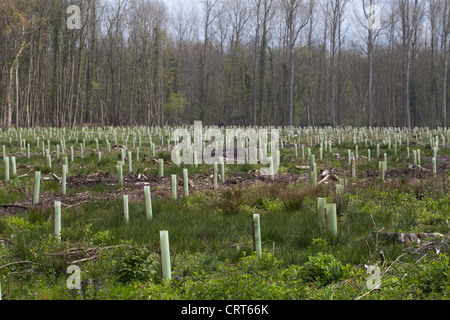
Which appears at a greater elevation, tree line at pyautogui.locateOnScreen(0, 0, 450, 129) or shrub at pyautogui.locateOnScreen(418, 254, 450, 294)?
tree line at pyautogui.locateOnScreen(0, 0, 450, 129)

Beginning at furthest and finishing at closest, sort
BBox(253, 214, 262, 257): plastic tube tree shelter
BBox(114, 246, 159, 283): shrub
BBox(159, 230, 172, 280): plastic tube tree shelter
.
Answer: BBox(253, 214, 262, 257): plastic tube tree shelter
BBox(114, 246, 159, 283): shrub
BBox(159, 230, 172, 280): plastic tube tree shelter

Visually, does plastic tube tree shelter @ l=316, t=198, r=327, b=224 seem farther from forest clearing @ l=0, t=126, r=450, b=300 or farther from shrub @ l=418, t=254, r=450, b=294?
shrub @ l=418, t=254, r=450, b=294

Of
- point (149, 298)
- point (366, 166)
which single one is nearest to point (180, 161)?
point (366, 166)

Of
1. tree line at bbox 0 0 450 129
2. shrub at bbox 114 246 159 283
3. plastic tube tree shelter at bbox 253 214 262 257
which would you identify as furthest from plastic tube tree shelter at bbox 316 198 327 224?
tree line at bbox 0 0 450 129

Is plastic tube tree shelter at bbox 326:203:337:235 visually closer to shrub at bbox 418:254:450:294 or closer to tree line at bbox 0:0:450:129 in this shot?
shrub at bbox 418:254:450:294

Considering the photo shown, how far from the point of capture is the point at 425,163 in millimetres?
11016

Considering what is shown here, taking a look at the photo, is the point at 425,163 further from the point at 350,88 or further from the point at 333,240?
the point at 350,88

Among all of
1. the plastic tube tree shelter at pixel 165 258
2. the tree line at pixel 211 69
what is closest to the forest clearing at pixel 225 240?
the plastic tube tree shelter at pixel 165 258

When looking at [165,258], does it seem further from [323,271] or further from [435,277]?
[435,277]

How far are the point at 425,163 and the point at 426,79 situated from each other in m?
40.0

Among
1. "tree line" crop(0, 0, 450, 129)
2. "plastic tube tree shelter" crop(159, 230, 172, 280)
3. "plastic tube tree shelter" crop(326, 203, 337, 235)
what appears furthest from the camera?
"tree line" crop(0, 0, 450, 129)

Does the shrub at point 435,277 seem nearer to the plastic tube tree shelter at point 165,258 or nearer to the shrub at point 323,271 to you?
the shrub at point 323,271

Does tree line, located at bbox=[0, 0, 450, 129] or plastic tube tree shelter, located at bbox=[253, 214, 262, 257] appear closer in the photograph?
plastic tube tree shelter, located at bbox=[253, 214, 262, 257]

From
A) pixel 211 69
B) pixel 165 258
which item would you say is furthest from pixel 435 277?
pixel 211 69
